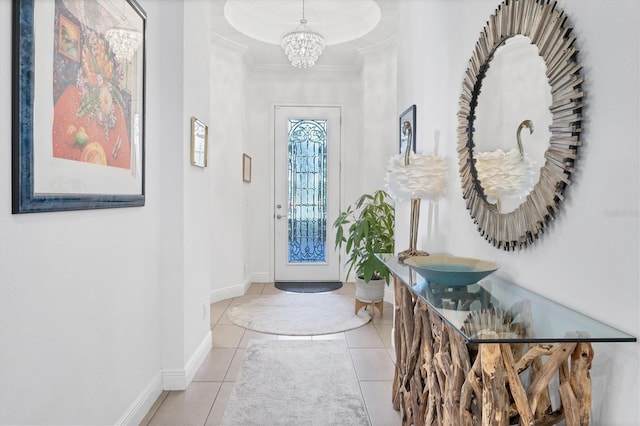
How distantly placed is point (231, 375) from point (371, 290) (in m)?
1.65

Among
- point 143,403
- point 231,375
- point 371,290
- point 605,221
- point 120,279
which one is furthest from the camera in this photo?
point 371,290

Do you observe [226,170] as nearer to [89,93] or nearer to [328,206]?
[328,206]

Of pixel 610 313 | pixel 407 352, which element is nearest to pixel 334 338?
pixel 407 352

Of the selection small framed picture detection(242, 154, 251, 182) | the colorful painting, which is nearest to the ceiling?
small framed picture detection(242, 154, 251, 182)

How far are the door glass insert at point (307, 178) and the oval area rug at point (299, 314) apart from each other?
930 millimetres

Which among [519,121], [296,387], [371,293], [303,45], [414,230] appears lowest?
[296,387]

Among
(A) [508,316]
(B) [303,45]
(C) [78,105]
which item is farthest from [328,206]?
(A) [508,316]

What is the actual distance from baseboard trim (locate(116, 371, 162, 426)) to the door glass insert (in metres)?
3.01

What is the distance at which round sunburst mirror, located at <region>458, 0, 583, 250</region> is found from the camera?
3.78ft

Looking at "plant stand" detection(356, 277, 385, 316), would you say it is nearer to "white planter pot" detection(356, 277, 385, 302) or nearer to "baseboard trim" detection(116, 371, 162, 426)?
"white planter pot" detection(356, 277, 385, 302)

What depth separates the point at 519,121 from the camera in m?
1.41

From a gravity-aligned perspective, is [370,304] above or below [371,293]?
below

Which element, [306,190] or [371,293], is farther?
[306,190]

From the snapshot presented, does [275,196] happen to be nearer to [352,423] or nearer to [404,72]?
[404,72]
